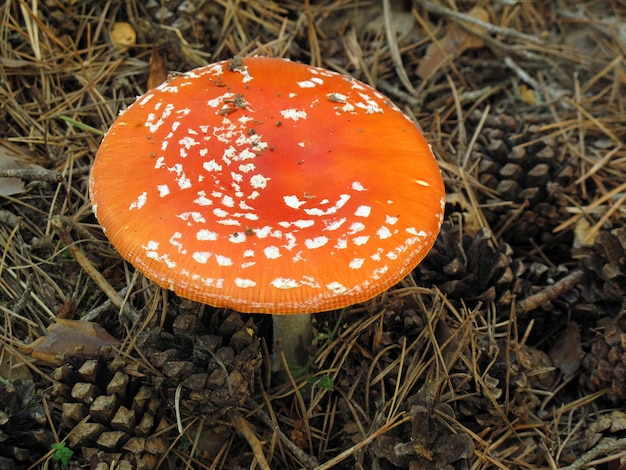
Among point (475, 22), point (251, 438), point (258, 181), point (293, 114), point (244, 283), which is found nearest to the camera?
point (244, 283)

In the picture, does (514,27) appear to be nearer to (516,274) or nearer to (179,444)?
(516,274)

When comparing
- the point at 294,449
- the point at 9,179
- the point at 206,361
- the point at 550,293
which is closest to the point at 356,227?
the point at 206,361

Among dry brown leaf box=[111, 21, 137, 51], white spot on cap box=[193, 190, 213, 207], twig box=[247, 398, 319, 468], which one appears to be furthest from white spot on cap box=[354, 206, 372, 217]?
dry brown leaf box=[111, 21, 137, 51]

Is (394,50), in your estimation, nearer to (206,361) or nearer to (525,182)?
(525,182)

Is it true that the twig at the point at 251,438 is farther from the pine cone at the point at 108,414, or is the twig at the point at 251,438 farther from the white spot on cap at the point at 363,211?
the white spot on cap at the point at 363,211

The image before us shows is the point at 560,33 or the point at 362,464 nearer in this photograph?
the point at 362,464

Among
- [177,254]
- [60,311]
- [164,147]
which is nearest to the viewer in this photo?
[177,254]

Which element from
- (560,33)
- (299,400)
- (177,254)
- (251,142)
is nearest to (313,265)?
(177,254)
